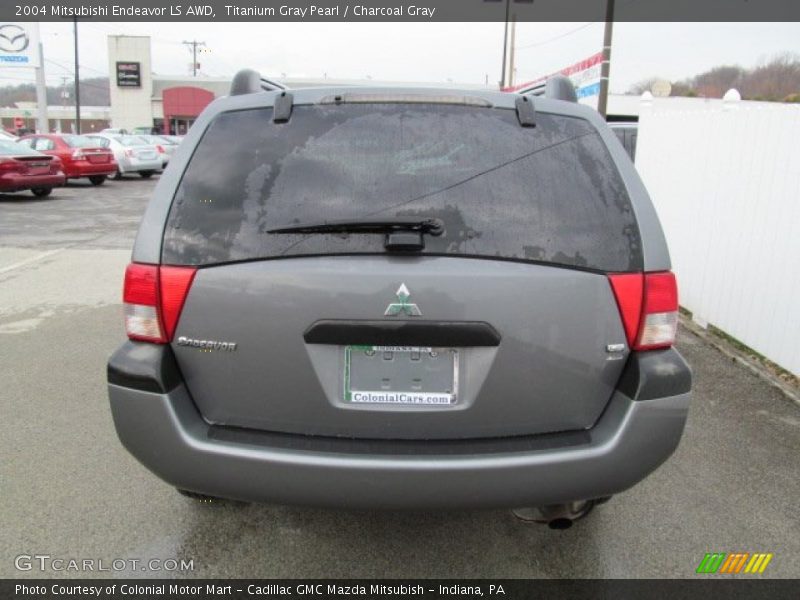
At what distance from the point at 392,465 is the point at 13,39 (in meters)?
30.5

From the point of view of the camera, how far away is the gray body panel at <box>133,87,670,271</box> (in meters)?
2.15

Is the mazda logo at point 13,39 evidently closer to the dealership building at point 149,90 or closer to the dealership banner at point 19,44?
the dealership banner at point 19,44

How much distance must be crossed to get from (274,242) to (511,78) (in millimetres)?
43556

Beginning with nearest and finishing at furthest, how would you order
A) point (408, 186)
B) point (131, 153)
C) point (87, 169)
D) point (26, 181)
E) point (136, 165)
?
point (408, 186), point (26, 181), point (87, 169), point (131, 153), point (136, 165)

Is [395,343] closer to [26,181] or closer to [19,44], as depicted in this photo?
[26,181]

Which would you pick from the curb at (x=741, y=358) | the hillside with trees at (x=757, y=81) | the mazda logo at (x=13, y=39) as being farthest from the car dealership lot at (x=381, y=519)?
the hillside with trees at (x=757, y=81)

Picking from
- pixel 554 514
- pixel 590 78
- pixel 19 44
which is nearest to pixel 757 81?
pixel 590 78

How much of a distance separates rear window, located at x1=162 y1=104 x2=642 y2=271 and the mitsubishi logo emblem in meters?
0.15

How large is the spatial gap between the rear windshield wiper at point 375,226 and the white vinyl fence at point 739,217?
370cm

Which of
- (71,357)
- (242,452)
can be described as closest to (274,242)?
(242,452)

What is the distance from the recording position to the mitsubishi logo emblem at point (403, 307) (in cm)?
199

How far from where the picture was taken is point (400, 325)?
1998 millimetres

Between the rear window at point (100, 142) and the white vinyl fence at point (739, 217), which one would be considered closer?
the white vinyl fence at point (739, 217)

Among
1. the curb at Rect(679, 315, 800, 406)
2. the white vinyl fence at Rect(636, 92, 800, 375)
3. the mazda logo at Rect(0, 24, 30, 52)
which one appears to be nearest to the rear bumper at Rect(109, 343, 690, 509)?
the curb at Rect(679, 315, 800, 406)
